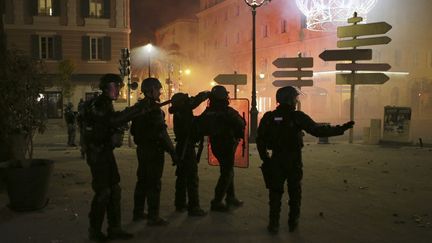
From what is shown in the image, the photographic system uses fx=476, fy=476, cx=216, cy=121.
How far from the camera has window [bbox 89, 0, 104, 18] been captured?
1363 inches

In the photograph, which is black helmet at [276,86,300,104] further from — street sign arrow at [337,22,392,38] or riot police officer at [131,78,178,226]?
street sign arrow at [337,22,392,38]

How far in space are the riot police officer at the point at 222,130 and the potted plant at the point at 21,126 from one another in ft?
7.90

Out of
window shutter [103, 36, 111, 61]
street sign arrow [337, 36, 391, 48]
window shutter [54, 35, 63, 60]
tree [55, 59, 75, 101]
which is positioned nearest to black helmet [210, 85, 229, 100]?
street sign arrow [337, 36, 391, 48]

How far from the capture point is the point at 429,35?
140 feet

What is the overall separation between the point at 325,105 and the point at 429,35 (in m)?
11.0

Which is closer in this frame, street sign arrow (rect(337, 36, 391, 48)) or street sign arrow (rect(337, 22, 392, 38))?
street sign arrow (rect(337, 22, 392, 38))

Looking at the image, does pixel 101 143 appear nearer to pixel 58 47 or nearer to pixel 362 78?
pixel 362 78

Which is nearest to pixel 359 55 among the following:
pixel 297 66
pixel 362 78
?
pixel 362 78

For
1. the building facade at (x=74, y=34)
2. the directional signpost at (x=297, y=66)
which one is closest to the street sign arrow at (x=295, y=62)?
the directional signpost at (x=297, y=66)

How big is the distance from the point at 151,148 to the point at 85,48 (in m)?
30.3

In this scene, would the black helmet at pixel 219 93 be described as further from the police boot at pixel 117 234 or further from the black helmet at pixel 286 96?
the police boot at pixel 117 234

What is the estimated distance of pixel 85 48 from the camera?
1358 inches

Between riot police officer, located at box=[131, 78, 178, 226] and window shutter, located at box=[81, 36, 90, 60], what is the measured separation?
1180 inches

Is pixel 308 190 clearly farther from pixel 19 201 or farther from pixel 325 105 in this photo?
pixel 325 105
